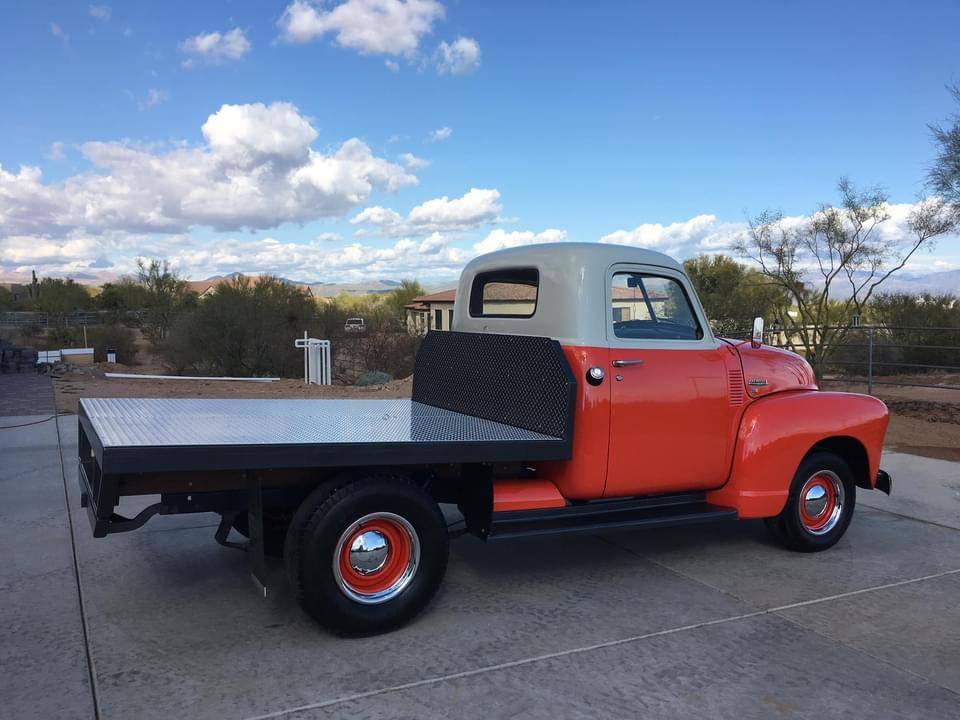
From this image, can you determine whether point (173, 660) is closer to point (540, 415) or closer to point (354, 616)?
point (354, 616)

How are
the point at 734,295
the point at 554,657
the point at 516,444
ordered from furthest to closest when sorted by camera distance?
the point at 734,295
the point at 516,444
the point at 554,657

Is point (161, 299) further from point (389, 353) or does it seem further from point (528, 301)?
point (528, 301)

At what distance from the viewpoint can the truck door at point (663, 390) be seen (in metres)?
4.95

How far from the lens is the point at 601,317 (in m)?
5.04

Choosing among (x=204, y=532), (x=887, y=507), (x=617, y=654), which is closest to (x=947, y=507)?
(x=887, y=507)

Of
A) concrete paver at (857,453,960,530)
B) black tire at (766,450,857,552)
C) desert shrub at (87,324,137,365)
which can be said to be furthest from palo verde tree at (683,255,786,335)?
black tire at (766,450,857,552)

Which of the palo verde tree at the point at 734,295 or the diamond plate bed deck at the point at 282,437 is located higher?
the palo verde tree at the point at 734,295

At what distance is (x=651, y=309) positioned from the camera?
17.7 ft

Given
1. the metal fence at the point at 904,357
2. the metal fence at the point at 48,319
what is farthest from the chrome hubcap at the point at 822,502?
the metal fence at the point at 48,319

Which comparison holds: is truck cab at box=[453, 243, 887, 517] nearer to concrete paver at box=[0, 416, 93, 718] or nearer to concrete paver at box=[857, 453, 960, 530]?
concrete paver at box=[857, 453, 960, 530]

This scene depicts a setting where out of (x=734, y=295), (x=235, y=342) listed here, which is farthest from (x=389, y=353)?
(x=734, y=295)

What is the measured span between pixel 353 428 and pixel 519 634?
1.51 meters

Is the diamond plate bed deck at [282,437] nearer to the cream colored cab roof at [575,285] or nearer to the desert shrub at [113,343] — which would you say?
the cream colored cab roof at [575,285]

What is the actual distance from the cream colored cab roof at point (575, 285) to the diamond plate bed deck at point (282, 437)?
2.41 feet
